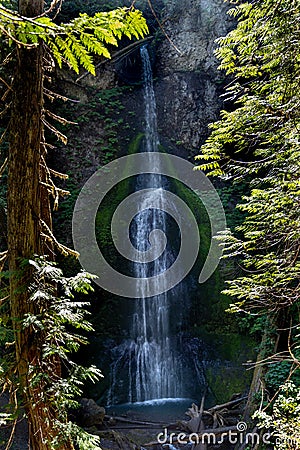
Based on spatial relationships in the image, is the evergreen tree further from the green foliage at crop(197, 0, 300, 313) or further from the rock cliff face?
the rock cliff face

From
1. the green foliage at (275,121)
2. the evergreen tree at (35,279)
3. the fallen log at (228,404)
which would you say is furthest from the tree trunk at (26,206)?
the fallen log at (228,404)

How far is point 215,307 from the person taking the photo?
985 cm

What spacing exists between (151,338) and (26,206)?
8431 mm

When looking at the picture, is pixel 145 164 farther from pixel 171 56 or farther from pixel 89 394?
pixel 89 394

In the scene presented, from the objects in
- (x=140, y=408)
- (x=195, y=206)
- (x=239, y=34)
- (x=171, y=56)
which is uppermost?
(x=171, y=56)

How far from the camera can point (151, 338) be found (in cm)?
1005

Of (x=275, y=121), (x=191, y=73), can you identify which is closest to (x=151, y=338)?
(x=275, y=121)

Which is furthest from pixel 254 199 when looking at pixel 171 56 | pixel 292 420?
pixel 171 56

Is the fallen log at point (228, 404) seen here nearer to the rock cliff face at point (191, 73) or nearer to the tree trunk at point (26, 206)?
the tree trunk at point (26, 206)

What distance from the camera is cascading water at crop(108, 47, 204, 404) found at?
9.37m

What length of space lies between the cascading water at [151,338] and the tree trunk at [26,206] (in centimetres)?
755

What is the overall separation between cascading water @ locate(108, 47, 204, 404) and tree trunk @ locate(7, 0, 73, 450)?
24.8 ft

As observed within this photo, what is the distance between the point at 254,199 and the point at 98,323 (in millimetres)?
7354

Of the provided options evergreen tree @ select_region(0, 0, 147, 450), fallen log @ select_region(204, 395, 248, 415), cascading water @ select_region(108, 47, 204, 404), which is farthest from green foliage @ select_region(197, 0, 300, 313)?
cascading water @ select_region(108, 47, 204, 404)
